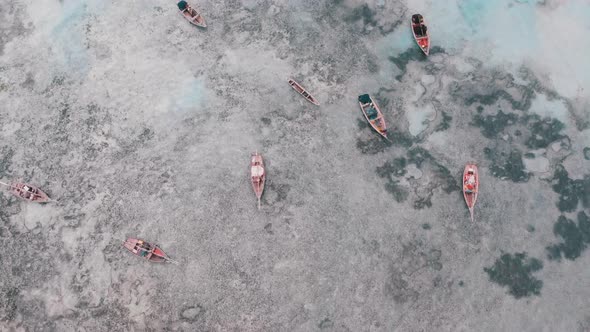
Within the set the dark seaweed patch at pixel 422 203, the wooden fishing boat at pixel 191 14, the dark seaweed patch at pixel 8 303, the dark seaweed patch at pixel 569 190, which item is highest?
the wooden fishing boat at pixel 191 14

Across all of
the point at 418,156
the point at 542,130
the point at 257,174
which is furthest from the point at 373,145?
the point at 542,130

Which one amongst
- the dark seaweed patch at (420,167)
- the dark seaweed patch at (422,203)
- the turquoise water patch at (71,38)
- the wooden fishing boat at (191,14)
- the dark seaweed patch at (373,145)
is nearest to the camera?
the dark seaweed patch at (422,203)

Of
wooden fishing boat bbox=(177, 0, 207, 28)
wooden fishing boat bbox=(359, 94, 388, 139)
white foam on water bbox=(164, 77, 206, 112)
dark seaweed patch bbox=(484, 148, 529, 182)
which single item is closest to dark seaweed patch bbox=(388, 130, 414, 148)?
wooden fishing boat bbox=(359, 94, 388, 139)

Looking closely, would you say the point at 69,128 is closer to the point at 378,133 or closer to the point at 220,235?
the point at 220,235

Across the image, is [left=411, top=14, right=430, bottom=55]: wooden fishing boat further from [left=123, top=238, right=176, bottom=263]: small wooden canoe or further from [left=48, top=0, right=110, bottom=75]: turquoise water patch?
[left=48, top=0, right=110, bottom=75]: turquoise water patch

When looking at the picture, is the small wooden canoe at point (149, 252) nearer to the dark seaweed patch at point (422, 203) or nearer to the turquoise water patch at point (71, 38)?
the turquoise water patch at point (71, 38)

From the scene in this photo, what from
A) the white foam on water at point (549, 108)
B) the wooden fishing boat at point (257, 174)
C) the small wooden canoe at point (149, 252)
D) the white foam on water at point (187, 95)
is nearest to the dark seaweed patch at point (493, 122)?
the white foam on water at point (549, 108)
